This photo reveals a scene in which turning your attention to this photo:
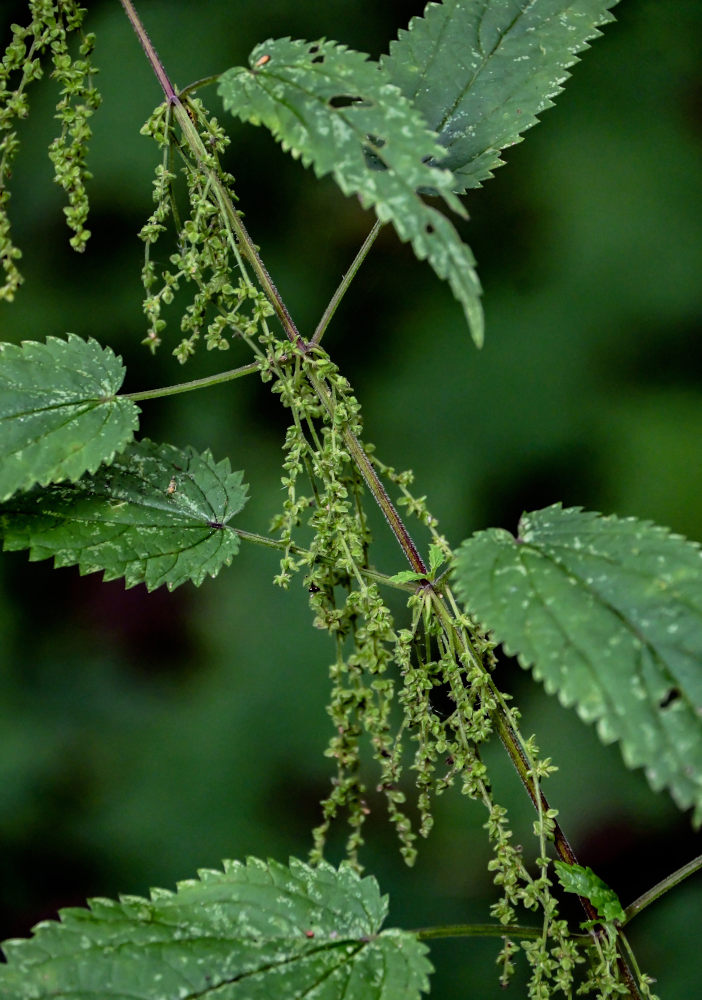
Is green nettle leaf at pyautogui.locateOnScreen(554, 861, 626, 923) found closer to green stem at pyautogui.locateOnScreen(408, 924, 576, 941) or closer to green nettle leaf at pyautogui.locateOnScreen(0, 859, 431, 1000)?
green stem at pyautogui.locateOnScreen(408, 924, 576, 941)

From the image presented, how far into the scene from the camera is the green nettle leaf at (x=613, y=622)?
28.5 inches

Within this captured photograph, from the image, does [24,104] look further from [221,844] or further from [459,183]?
[221,844]

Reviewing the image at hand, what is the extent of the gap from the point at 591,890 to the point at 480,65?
85 cm

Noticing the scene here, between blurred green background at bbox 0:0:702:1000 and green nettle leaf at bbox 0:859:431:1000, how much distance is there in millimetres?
1223

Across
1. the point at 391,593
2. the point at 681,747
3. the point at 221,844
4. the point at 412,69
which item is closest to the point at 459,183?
the point at 412,69

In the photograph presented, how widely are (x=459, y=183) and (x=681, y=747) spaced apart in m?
0.63

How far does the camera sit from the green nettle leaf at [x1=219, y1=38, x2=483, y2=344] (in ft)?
2.39

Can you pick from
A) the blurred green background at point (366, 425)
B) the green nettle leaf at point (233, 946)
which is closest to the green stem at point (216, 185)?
the green nettle leaf at point (233, 946)

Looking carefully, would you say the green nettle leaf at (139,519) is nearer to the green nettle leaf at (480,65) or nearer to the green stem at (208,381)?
the green stem at (208,381)

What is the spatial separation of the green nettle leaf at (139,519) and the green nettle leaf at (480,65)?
0.44m

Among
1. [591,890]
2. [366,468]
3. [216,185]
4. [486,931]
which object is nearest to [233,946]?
[486,931]

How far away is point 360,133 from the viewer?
0.79 metres

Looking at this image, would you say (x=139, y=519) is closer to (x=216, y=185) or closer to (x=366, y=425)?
(x=216, y=185)

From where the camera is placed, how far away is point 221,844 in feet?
7.24
